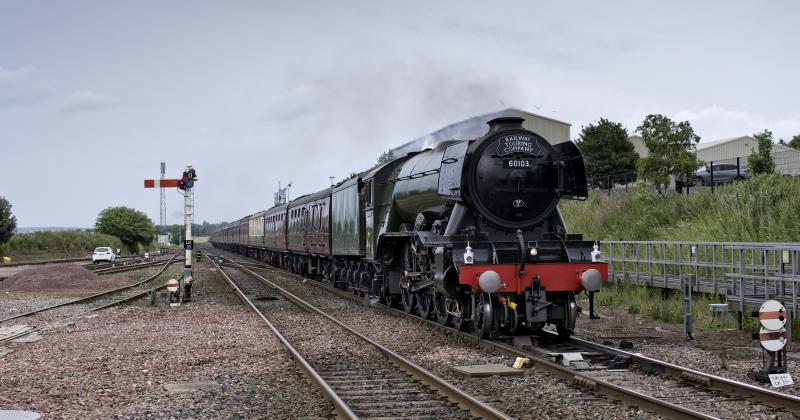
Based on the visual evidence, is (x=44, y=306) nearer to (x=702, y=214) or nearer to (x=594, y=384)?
(x=594, y=384)

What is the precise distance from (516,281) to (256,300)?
34.6 feet

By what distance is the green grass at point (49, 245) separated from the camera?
171ft

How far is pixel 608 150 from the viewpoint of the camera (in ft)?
165

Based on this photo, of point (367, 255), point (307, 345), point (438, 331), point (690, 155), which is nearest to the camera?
point (307, 345)

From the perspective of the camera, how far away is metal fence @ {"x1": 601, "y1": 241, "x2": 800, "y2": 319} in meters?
11.0

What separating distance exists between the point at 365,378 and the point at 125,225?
7919 centimetres

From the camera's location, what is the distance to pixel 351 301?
18.3 metres

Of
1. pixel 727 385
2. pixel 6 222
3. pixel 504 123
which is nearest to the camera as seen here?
pixel 727 385

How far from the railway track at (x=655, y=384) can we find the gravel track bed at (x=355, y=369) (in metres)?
1.61

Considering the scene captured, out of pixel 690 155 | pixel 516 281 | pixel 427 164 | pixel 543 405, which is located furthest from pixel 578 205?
pixel 543 405

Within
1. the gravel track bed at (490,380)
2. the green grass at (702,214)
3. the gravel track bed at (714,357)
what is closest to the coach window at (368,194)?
the gravel track bed at (490,380)

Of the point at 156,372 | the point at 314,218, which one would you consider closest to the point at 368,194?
the point at 156,372

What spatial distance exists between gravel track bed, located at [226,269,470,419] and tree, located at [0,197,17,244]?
41625 millimetres

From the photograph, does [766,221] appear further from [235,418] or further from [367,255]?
[235,418]
